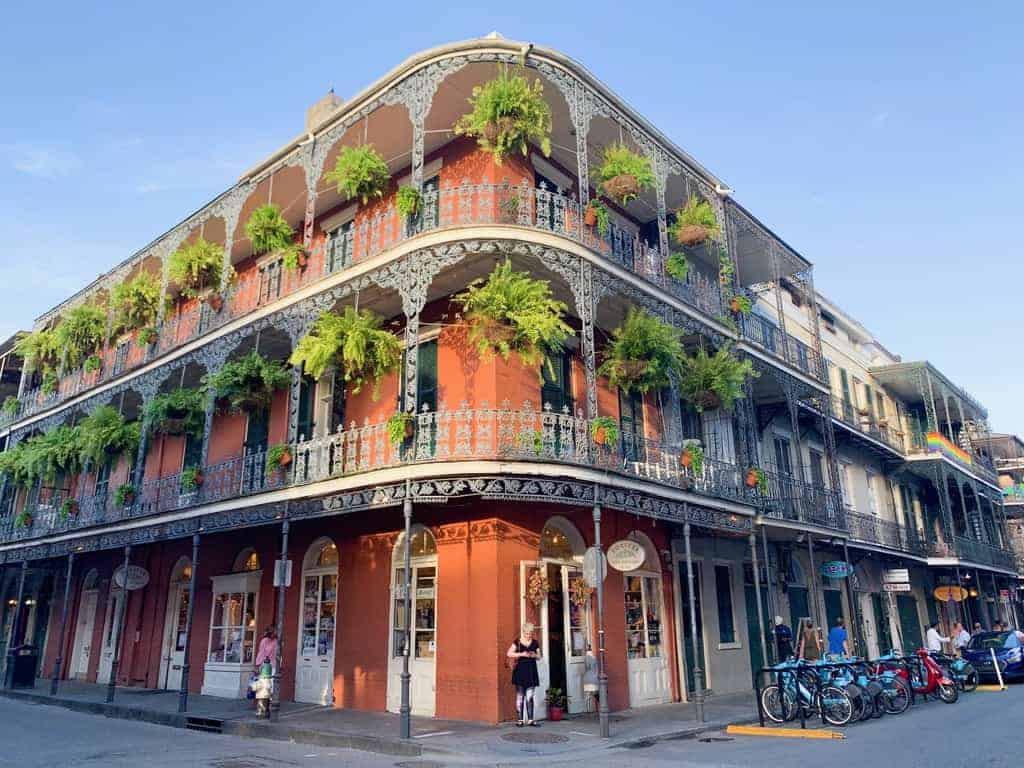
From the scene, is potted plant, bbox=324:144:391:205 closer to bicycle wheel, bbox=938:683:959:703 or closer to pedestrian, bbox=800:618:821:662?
pedestrian, bbox=800:618:821:662

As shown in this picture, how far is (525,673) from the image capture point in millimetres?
10617

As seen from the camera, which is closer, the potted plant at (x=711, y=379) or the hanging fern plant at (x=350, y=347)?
the hanging fern plant at (x=350, y=347)

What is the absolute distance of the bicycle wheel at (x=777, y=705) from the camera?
11016 mm

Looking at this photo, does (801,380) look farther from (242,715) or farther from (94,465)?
(94,465)

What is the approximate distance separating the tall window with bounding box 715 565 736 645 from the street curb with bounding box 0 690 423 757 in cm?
898

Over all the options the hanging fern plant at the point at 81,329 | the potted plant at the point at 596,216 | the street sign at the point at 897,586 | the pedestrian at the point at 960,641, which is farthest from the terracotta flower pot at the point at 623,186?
the hanging fern plant at the point at 81,329

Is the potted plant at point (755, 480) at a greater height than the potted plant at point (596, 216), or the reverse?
the potted plant at point (596, 216)

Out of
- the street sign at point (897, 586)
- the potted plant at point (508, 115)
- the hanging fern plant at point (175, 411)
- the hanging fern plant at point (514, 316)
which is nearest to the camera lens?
the hanging fern plant at point (514, 316)

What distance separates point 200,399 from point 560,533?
8921mm

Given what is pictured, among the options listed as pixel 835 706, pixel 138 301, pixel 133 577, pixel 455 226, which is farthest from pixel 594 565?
pixel 138 301

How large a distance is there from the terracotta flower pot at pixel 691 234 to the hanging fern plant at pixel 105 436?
1412cm

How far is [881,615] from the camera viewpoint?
23422 mm

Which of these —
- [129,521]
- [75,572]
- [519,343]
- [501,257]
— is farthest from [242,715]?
[75,572]

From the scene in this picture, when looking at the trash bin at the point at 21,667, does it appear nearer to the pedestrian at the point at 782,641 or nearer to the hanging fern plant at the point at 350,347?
the hanging fern plant at the point at 350,347
